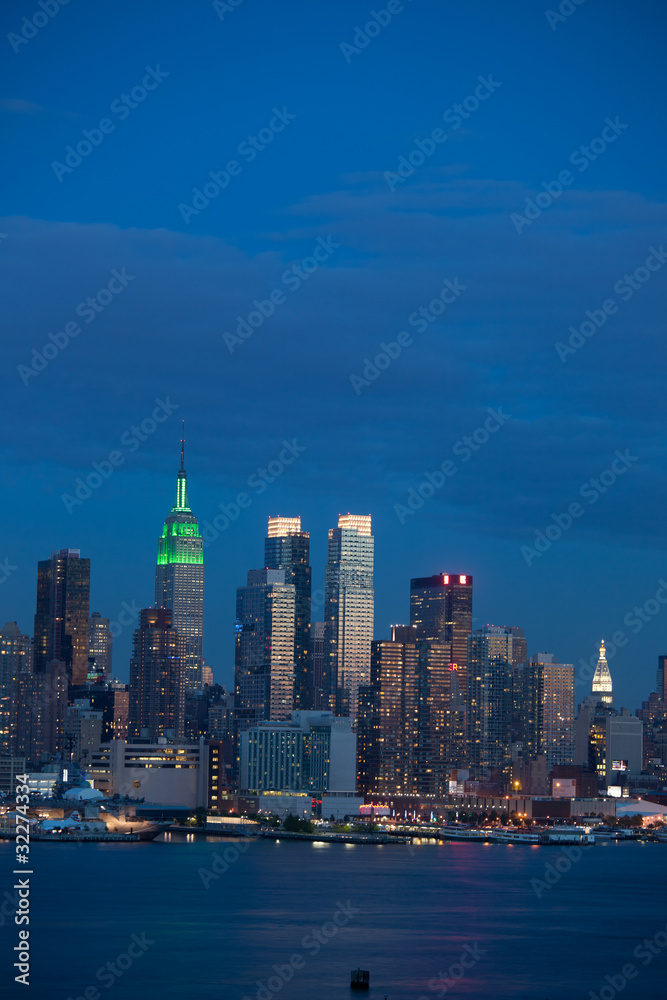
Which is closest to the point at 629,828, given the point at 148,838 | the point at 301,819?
the point at 301,819

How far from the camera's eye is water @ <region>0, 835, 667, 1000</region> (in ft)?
158

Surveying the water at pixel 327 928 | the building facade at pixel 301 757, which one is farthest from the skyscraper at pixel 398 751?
the water at pixel 327 928

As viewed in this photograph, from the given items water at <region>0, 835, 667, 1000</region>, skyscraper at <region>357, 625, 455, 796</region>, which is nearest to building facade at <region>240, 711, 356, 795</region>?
skyscraper at <region>357, 625, 455, 796</region>

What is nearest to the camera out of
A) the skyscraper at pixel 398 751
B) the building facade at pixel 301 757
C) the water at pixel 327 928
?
the water at pixel 327 928

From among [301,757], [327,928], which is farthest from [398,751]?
[327,928]

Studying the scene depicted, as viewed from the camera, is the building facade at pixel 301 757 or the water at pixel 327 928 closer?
the water at pixel 327 928

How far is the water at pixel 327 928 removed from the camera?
158 feet

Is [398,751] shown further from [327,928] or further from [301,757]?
[327,928]

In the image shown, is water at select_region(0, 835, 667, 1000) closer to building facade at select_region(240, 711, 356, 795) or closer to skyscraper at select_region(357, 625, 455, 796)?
building facade at select_region(240, 711, 356, 795)

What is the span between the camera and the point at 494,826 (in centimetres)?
16100

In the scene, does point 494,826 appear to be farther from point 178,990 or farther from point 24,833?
point 178,990

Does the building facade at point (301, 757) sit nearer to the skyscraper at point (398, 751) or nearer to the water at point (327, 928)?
the skyscraper at point (398, 751)

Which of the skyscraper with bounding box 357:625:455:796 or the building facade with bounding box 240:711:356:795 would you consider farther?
the skyscraper with bounding box 357:625:455:796

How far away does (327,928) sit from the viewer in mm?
60094
